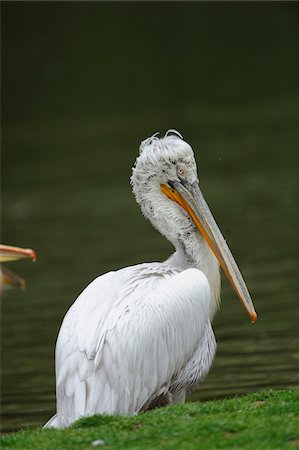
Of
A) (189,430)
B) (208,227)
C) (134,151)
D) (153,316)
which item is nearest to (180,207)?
(208,227)

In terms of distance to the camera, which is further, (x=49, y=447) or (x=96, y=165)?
(x=96, y=165)

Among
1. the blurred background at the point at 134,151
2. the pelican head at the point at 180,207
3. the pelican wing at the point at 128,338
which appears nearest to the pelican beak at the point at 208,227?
the pelican head at the point at 180,207

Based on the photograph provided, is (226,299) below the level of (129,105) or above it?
below

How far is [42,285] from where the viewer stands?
14.0 metres

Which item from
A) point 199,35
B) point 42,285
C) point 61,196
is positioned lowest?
point 42,285

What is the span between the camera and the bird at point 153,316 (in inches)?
284

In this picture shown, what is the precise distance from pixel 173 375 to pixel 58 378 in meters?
0.73

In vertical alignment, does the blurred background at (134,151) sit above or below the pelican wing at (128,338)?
above

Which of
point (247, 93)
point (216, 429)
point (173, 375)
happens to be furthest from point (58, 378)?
point (247, 93)

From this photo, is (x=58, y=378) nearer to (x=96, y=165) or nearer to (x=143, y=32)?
(x=96, y=165)

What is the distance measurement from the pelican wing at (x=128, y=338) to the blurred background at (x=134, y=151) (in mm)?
1764

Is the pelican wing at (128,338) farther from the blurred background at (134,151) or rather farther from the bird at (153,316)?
the blurred background at (134,151)

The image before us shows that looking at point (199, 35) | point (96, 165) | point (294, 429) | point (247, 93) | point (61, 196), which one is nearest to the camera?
point (294, 429)

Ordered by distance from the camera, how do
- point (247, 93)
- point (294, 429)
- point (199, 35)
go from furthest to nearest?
point (199, 35) < point (247, 93) < point (294, 429)
